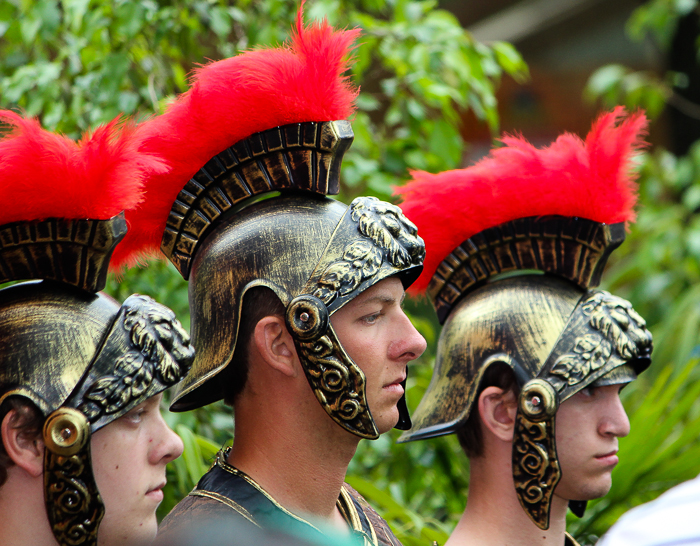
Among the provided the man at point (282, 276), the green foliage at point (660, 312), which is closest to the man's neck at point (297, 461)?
the man at point (282, 276)

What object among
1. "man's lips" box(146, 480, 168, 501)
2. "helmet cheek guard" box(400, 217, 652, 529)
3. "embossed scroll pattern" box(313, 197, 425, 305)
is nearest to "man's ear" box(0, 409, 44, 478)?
"man's lips" box(146, 480, 168, 501)

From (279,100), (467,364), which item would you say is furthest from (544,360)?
(279,100)

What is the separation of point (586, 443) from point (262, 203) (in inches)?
55.9

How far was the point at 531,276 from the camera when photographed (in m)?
3.14

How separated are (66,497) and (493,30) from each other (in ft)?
27.7

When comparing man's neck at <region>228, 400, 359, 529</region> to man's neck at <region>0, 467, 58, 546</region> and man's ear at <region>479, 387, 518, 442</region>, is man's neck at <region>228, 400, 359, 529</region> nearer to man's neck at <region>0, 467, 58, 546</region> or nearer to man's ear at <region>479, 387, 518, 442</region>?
man's neck at <region>0, 467, 58, 546</region>

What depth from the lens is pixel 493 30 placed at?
947 centimetres

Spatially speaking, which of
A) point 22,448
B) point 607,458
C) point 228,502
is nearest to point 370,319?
point 228,502

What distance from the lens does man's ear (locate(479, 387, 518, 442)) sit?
2.97 m

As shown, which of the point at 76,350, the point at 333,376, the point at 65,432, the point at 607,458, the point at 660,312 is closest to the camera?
the point at 65,432

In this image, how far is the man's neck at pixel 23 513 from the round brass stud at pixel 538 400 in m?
1.56

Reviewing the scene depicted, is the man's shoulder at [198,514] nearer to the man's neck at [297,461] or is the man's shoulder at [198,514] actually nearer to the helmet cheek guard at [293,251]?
the man's neck at [297,461]

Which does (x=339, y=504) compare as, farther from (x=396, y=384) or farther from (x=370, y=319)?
(x=370, y=319)

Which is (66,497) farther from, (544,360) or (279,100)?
(544,360)
